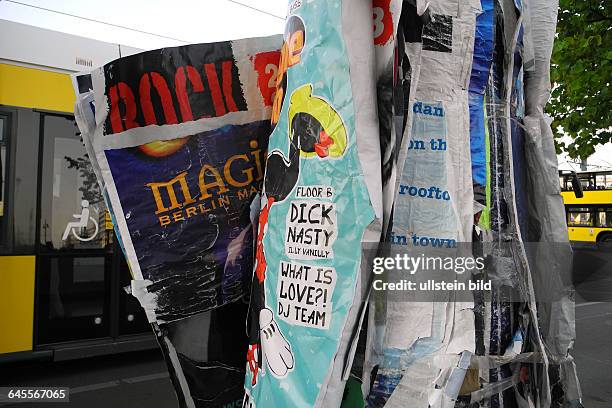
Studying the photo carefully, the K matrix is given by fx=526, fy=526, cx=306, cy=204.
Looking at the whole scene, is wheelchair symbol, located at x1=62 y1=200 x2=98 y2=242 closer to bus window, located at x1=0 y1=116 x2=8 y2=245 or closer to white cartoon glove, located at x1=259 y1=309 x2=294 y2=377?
bus window, located at x1=0 y1=116 x2=8 y2=245

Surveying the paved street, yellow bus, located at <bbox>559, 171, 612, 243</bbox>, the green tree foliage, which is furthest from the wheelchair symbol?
yellow bus, located at <bbox>559, 171, 612, 243</bbox>

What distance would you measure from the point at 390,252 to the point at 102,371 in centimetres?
511

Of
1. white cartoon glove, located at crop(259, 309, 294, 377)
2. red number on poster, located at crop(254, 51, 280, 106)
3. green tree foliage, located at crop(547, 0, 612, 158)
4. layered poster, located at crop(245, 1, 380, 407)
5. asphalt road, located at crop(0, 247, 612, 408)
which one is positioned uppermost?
green tree foliage, located at crop(547, 0, 612, 158)

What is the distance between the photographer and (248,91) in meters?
1.53

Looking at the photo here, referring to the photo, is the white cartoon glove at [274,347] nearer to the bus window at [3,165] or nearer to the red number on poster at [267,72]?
the red number on poster at [267,72]

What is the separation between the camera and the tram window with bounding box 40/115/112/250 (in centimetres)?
520

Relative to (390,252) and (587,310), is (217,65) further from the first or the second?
(587,310)

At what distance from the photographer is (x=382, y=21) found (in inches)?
46.3

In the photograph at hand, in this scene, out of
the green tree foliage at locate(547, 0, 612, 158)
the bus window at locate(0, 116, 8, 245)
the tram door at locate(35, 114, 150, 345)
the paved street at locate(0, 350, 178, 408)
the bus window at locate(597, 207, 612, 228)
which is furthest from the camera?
the bus window at locate(597, 207, 612, 228)

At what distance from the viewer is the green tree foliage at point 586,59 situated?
6539 millimetres

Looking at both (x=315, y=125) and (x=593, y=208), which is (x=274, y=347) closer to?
(x=315, y=125)

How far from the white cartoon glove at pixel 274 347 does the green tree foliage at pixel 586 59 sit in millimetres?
6441

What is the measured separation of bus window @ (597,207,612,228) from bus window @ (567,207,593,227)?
313mm

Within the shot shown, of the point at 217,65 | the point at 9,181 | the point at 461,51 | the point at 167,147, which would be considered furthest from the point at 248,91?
the point at 9,181
